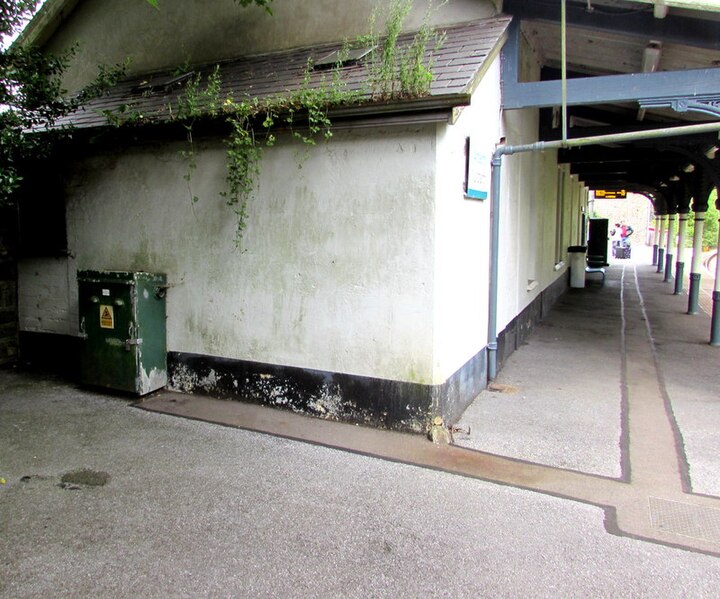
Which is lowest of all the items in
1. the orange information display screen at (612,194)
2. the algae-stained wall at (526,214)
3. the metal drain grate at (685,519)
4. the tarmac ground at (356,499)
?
the metal drain grate at (685,519)

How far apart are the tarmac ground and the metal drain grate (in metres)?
0.01

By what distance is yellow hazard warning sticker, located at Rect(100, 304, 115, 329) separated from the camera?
5613 mm

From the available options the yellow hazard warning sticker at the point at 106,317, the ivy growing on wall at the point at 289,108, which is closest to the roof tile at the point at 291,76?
the ivy growing on wall at the point at 289,108

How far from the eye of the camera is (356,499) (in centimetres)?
371

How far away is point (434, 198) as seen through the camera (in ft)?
14.9

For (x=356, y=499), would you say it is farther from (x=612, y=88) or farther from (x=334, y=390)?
(x=612, y=88)

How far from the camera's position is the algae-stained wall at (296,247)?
15.4 ft

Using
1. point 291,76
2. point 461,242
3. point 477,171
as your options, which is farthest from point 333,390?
point 291,76

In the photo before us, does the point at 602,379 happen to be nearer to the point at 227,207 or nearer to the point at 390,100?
the point at 390,100

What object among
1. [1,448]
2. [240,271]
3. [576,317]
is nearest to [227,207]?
[240,271]

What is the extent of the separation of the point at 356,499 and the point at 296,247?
2.48m

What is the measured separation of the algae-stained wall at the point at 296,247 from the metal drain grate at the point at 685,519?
6.29ft

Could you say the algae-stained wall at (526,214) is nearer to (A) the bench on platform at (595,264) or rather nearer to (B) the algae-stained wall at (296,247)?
(B) the algae-stained wall at (296,247)

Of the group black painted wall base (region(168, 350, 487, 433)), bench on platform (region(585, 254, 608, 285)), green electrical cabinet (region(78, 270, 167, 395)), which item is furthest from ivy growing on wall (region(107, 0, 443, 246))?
bench on platform (region(585, 254, 608, 285))
